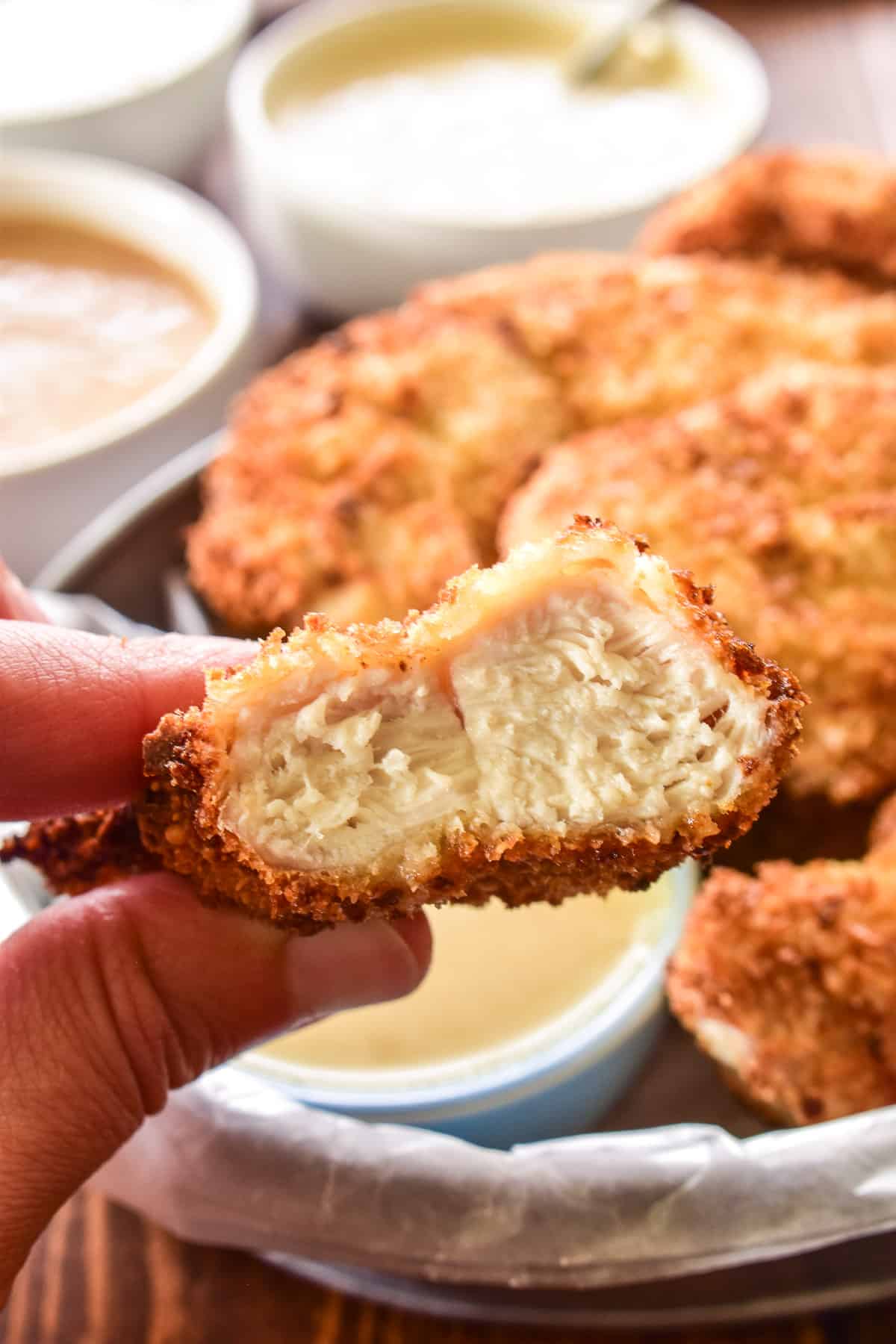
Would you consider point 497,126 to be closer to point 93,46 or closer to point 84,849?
point 93,46

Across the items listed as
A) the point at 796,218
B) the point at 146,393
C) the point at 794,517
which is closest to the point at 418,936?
the point at 794,517

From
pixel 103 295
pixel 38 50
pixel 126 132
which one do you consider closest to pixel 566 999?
pixel 103 295

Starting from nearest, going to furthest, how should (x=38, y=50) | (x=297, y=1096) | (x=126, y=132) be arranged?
(x=297, y=1096) → (x=126, y=132) → (x=38, y=50)

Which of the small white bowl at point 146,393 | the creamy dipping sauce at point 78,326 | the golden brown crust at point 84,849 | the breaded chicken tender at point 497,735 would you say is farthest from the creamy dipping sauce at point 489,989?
the creamy dipping sauce at point 78,326

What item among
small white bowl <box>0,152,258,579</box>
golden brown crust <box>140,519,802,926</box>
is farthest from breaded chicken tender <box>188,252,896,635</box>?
golden brown crust <box>140,519,802,926</box>

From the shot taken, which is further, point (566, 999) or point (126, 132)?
point (126, 132)

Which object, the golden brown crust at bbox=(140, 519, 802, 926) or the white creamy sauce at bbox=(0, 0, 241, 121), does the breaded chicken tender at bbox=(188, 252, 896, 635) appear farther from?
the white creamy sauce at bbox=(0, 0, 241, 121)

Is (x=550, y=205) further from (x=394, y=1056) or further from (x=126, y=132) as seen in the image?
(x=394, y=1056)
